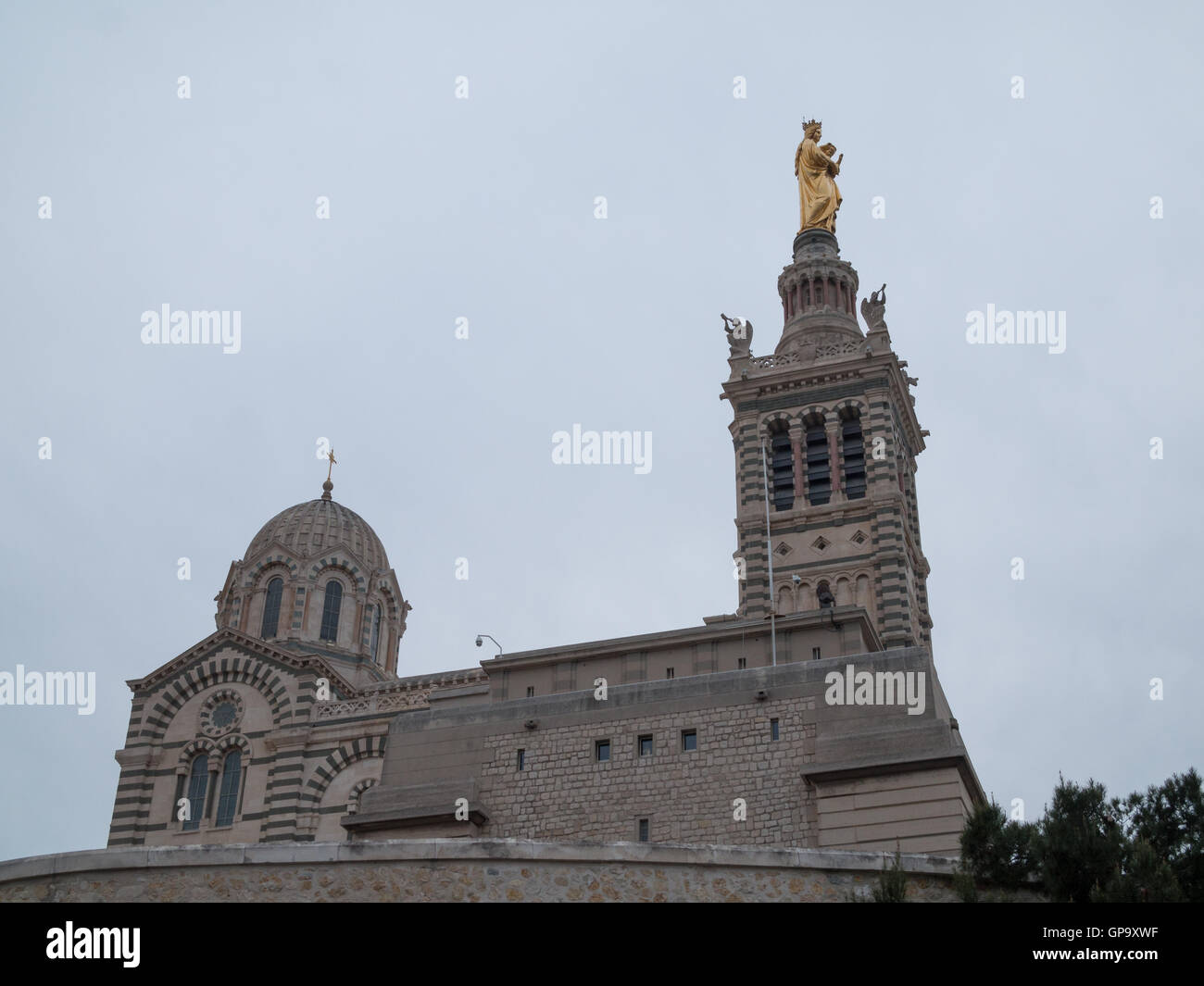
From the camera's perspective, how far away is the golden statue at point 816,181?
219 feet

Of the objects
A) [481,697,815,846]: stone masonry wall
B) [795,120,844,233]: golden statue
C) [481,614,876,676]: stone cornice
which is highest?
[795,120,844,233]: golden statue

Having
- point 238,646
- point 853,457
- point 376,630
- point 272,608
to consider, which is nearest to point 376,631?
point 376,630

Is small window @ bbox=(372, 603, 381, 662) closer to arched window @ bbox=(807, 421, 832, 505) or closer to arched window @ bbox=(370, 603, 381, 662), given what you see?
arched window @ bbox=(370, 603, 381, 662)

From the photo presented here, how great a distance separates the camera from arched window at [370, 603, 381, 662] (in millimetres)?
59625

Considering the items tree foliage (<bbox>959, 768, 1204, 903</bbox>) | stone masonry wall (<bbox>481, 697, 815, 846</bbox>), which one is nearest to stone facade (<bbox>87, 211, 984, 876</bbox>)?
stone masonry wall (<bbox>481, 697, 815, 846</bbox>)

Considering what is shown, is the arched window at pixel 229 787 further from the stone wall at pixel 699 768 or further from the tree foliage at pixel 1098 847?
the tree foliage at pixel 1098 847

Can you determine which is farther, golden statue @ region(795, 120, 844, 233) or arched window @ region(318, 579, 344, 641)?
golden statue @ region(795, 120, 844, 233)

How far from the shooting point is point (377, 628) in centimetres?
6012

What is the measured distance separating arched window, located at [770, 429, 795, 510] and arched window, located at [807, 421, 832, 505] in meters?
0.60

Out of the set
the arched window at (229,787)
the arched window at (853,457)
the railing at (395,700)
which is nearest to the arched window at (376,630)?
the railing at (395,700)

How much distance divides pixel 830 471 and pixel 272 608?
19.9m
